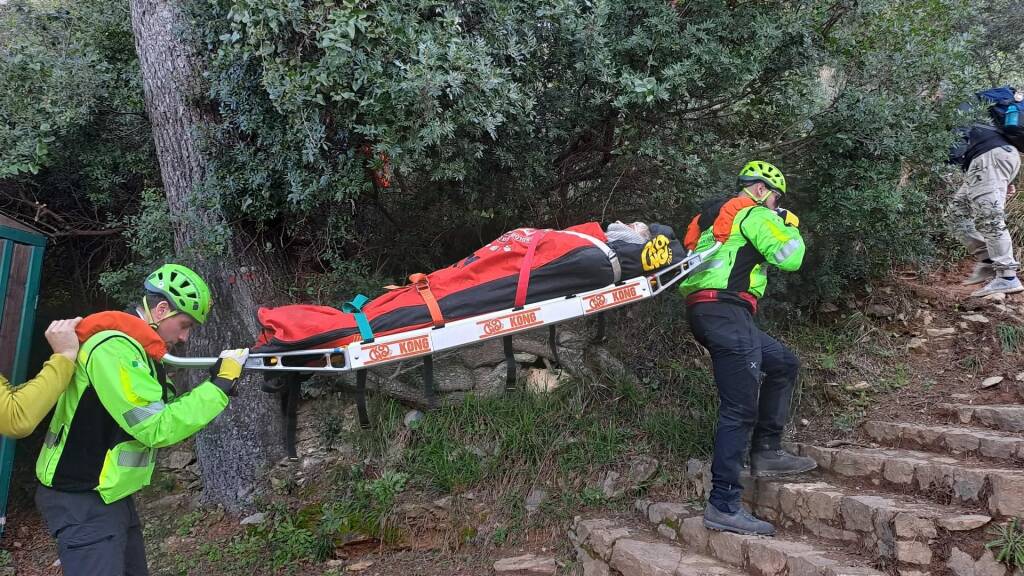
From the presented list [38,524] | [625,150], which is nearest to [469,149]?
[625,150]

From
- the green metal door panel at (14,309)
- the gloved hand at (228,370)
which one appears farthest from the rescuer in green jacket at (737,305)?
the green metal door panel at (14,309)

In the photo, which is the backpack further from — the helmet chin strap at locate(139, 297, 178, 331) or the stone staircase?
the helmet chin strap at locate(139, 297, 178, 331)

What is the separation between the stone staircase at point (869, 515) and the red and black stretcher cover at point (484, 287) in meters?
1.94

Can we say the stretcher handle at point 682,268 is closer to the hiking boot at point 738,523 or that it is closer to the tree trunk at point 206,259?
the hiking boot at point 738,523

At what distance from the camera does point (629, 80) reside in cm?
473

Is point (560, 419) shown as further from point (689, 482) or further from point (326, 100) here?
point (326, 100)

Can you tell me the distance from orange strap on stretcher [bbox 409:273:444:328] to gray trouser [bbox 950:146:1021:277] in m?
4.89

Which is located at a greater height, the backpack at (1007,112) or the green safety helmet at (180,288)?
the backpack at (1007,112)

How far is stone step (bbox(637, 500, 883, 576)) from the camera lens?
3.92m

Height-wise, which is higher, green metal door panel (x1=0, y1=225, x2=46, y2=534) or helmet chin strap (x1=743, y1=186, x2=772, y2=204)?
helmet chin strap (x1=743, y1=186, x2=772, y2=204)

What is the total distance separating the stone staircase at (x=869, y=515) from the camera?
153 inches

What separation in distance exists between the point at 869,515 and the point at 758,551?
2.27ft

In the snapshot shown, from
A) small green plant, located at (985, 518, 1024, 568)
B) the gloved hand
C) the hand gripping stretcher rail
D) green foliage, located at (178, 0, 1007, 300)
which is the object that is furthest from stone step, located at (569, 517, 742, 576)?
the gloved hand

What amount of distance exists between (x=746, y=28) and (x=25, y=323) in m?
6.27
